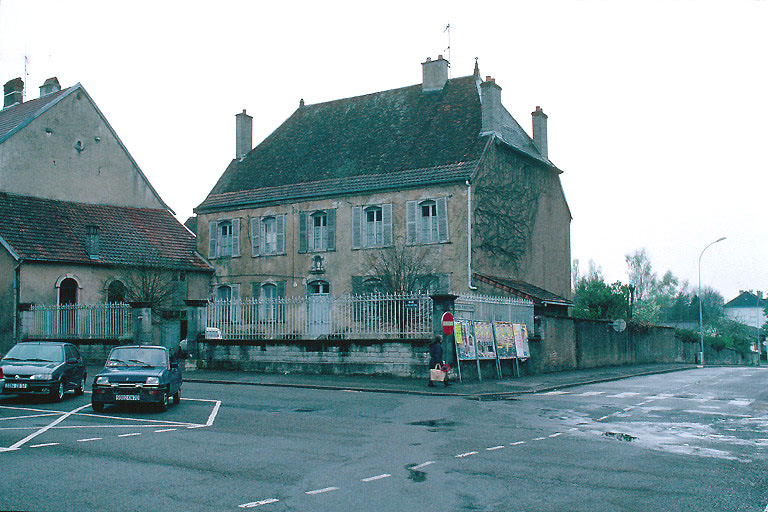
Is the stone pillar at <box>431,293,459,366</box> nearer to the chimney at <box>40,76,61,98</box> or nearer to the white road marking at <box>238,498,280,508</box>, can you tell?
the white road marking at <box>238,498,280,508</box>

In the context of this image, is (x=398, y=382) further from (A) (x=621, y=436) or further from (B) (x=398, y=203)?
(B) (x=398, y=203)

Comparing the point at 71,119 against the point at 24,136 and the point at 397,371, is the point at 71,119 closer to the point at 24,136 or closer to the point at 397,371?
the point at 24,136

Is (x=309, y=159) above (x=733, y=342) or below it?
above

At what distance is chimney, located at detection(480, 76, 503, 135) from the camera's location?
3241 cm

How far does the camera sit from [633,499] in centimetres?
784

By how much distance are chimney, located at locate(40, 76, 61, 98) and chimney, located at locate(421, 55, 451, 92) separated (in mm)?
21239

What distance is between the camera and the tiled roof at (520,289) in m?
29.5

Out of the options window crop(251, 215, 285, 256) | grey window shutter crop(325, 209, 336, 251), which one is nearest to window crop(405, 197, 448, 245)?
grey window shutter crop(325, 209, 336, 251)

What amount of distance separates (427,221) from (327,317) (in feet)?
30.1

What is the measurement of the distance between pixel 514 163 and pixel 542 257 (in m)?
5.14

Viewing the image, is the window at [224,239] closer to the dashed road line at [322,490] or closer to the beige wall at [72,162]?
the beige wall at [72,162]

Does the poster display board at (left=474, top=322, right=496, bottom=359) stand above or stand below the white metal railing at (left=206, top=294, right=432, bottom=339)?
below

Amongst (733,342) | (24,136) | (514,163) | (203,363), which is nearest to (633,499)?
(203,363)

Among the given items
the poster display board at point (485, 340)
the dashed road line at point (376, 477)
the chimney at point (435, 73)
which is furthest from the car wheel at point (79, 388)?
the chimney at point (435, 73)
